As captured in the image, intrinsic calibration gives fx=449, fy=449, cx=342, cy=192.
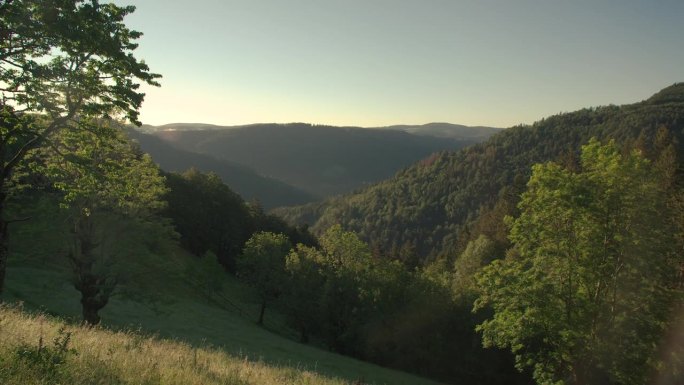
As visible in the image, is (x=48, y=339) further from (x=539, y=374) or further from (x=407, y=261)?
(x=407, y=261)

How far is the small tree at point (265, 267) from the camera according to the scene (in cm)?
6284

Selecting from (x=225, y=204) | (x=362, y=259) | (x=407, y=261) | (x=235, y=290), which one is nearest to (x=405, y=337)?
(x=362, y=259)

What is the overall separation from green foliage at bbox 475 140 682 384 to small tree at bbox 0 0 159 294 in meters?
18.1

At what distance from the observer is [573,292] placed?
21.9m

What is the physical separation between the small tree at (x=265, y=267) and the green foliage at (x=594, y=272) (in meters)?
44.4

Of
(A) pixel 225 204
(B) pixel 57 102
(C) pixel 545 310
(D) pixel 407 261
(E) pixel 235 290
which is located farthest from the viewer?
(D) pixel 407 261

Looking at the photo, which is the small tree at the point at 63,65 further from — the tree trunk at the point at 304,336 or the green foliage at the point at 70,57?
the tree trunk at the point at 304,336

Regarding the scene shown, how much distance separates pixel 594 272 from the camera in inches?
840

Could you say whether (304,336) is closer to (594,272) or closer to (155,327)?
(155,327)

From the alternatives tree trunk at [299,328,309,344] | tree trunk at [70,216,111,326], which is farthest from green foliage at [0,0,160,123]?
tree trunk at [299,328,309,344]

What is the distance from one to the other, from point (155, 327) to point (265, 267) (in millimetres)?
29598

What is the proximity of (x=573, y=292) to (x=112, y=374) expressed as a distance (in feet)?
68.1

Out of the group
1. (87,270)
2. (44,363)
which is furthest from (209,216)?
(44,363)

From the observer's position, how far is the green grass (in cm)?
970
